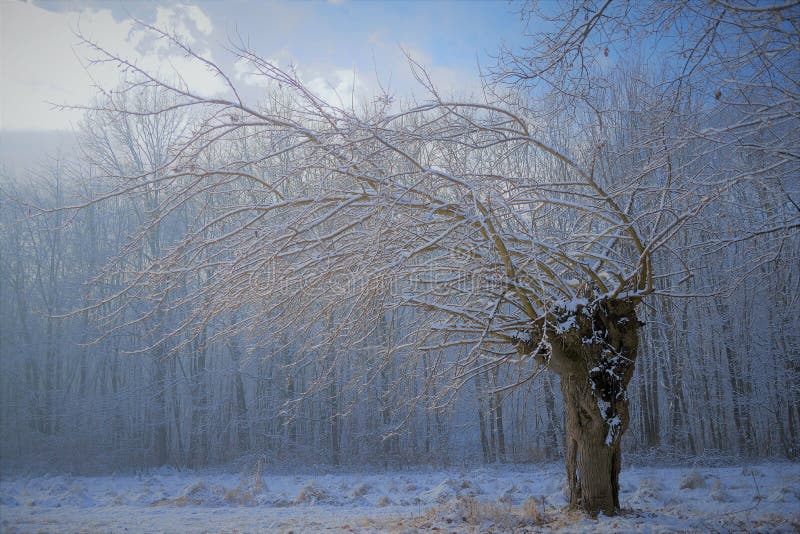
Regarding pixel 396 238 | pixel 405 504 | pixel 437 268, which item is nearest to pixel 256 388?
pixel 405 504

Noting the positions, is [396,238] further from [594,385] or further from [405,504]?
[405,504]

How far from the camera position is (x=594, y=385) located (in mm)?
6168

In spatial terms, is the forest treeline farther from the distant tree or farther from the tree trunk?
the distant tree

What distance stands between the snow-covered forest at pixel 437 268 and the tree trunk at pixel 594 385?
4 centimetres

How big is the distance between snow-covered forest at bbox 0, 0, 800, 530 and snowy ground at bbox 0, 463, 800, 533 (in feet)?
1.35

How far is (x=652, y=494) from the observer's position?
8.59m

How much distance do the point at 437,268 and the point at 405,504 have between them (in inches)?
214

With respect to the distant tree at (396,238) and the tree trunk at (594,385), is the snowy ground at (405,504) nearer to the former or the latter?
the tree trunk at (594,385)

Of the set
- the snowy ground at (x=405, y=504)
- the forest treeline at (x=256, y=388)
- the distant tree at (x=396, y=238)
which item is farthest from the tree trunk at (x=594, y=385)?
the forest treeline at (x=256, y=388)

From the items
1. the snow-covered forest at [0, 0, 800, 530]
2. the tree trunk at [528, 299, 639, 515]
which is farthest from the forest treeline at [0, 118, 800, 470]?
the tree trunk at [528, 299, 639, 515]

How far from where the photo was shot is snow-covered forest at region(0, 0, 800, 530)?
4906mm

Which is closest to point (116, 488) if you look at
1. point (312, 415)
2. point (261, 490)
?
point (261, 490)

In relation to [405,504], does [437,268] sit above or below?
above

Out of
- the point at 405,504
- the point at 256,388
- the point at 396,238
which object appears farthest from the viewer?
the point at 256,388
